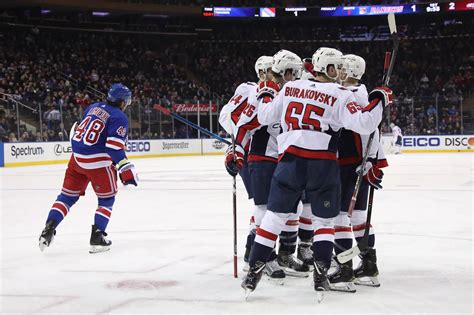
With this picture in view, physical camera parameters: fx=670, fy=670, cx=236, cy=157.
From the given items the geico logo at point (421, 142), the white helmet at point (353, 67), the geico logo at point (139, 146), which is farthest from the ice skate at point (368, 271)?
the geico logo at point (421, 142)

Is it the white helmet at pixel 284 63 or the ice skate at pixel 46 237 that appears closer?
the white helmet at pixel 284 63

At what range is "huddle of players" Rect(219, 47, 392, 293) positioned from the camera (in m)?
3.91

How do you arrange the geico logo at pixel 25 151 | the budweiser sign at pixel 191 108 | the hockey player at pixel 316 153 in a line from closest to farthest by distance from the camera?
the hockey player at pixel 316 153 → the geico logo at pixel 25 151 → the budweiser sign at pixel 191 108

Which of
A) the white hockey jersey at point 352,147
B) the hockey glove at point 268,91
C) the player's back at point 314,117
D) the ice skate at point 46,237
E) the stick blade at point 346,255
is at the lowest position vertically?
the ice skate at point 46,237

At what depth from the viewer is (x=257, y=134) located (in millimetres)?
4586

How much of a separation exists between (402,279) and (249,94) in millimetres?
1604

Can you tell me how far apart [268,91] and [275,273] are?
1.18 meters

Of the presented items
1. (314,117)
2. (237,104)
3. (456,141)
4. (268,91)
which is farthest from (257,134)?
(456,141)

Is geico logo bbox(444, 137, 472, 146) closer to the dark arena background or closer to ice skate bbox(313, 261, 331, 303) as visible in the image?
the dark arena background

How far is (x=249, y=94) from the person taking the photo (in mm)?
4625

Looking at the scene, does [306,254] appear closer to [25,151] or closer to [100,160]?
[100,160]

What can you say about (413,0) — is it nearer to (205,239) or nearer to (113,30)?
(113,30)

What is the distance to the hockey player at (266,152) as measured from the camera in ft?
14.3

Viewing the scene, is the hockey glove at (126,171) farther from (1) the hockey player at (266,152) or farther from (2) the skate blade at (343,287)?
(2) the skate blade at (343,287)
